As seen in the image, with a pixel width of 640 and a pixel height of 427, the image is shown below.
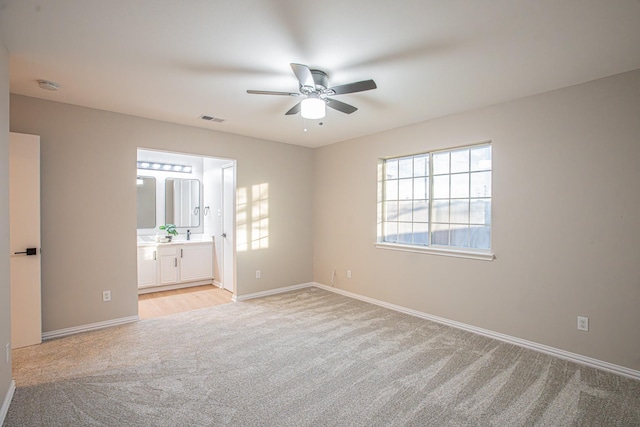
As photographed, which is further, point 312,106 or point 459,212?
point 459,212

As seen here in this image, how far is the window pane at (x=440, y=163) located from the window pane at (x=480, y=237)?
0.79m

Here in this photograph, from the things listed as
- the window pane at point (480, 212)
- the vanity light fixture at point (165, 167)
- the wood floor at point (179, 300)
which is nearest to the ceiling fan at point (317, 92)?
the window pane at point (480, 212)

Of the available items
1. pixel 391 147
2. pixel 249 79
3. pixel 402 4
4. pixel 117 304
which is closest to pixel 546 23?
pixel 402 4

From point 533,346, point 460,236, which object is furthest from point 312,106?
point 533,346

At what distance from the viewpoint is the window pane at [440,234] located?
12.9ft

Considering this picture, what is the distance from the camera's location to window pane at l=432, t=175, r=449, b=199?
3.93 metres

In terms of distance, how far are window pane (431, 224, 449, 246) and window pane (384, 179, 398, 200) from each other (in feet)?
2.40

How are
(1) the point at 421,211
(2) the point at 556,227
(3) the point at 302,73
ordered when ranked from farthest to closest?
1. (1) the point at 421,211
2. (2) the point at 556,227
3. (3) the point at 302,73

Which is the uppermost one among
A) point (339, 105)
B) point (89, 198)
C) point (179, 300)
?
point (339, 105)

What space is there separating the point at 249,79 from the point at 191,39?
68cm

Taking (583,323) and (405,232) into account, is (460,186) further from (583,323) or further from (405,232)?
(583,323)

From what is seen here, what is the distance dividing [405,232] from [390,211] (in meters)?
0.39

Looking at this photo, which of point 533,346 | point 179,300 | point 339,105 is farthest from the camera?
point 179,300

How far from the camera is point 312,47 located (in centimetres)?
223
